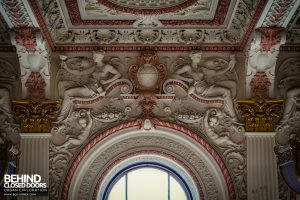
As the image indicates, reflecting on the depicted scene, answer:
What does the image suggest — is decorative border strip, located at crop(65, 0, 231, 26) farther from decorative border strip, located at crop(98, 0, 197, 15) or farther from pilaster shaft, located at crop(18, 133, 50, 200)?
pilaster shaft, located at crop(18, 133, 50, 200)

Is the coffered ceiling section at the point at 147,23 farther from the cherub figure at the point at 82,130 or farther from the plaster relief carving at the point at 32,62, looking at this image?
the cherub figure at the point at 82,130

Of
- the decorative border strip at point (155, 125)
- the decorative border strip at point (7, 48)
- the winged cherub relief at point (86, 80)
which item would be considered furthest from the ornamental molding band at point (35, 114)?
the decorative border strip at point (7, 48)

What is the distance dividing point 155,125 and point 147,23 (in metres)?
1.61

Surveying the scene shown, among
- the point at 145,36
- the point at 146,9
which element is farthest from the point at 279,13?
the point at 145,36

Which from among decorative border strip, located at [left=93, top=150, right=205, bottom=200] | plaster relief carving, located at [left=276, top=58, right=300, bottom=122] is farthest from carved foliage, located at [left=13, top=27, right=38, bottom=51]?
plaster relief carving, located at [left=276, top=58, right=300, bottom=122]

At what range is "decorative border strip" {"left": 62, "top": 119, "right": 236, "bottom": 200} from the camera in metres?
9.46

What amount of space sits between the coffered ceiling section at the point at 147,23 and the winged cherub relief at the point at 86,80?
0.89ft

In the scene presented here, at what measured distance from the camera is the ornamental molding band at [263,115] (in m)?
9.52

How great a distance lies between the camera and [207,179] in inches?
379

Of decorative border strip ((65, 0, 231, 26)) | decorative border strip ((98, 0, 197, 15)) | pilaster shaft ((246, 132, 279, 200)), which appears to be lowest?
pilaster shaft ((246, 132, 279, 200))

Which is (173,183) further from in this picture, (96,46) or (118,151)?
(96,46)

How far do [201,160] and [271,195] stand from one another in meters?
1.20

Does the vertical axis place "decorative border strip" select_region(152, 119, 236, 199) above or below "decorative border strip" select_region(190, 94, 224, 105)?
below

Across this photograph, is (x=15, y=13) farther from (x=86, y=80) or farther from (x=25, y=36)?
(x=86, y=80)
